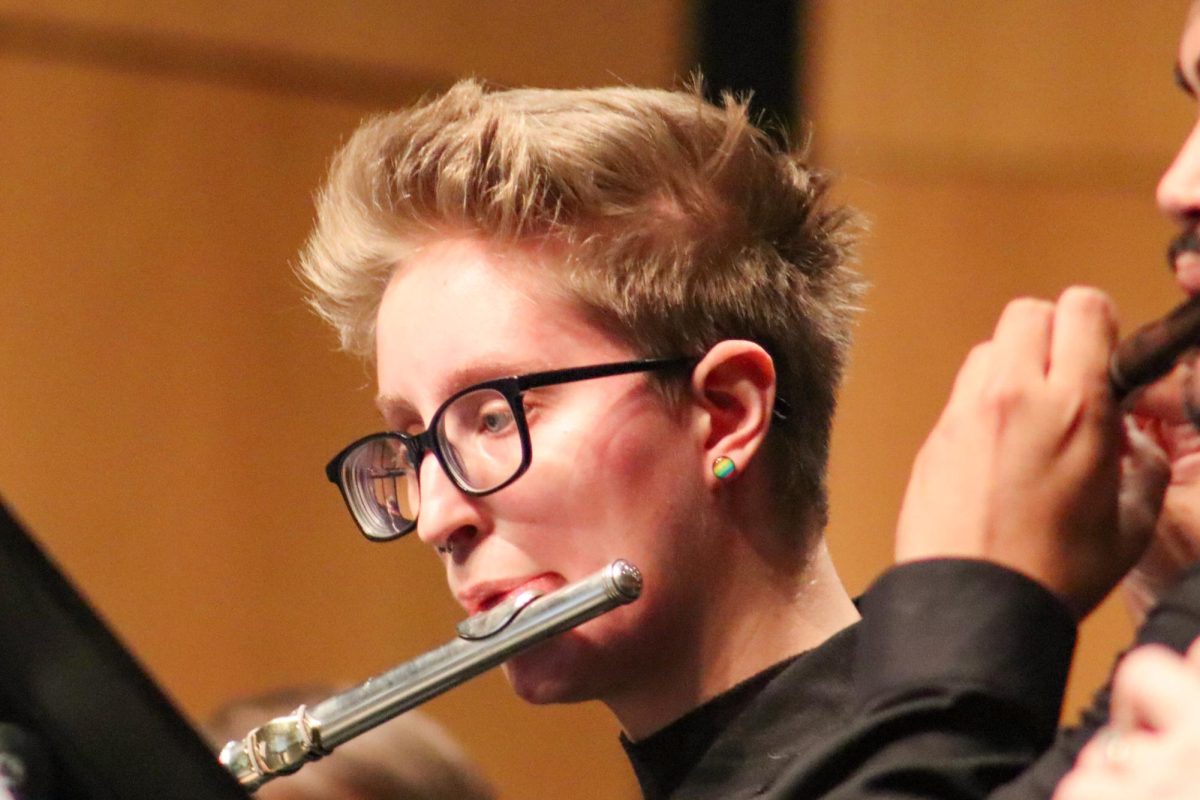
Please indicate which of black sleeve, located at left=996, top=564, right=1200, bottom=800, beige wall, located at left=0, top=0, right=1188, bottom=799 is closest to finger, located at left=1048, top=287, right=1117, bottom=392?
black sleeve, located at left=996, top=564, right=1200, bottom=800

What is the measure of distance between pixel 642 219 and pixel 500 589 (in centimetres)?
27

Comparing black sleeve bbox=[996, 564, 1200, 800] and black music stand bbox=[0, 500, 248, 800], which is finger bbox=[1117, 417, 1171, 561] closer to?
black sleeve bbox=[996, 564, 1200, 800]

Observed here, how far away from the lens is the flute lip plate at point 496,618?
96 centimetres

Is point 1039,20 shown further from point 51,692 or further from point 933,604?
point 51,692

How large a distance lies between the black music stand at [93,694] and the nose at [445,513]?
39 cm

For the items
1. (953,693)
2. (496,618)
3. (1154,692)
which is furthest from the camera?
(496,618)

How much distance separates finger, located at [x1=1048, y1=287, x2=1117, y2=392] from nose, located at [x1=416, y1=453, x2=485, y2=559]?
0.41 meters

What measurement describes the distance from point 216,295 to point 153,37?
1.41 ft

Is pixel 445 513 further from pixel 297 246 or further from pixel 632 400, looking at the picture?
pixel 297 246

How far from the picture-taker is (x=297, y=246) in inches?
104

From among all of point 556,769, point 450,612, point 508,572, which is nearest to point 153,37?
point 450,612

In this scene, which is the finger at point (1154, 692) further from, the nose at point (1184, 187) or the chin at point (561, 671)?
the chin at point (561, 671)

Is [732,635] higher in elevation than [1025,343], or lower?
lower

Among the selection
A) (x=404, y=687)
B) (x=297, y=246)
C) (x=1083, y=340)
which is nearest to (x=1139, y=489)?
(x=1083, y=340)
